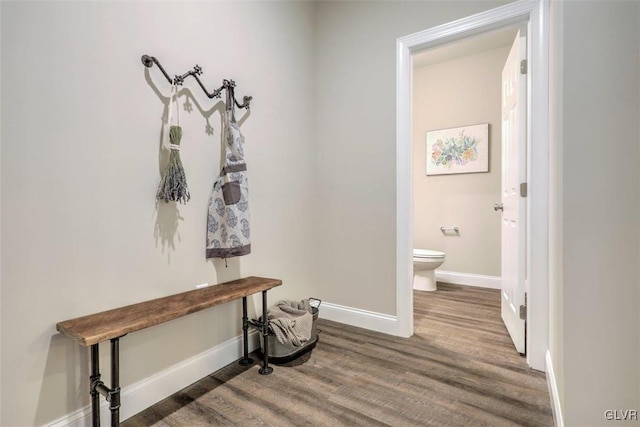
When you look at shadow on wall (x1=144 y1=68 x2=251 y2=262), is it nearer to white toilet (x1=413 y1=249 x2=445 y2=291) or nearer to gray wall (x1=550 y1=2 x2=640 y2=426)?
gray wall (x1=550 y1=2 x2=640 y2=426)

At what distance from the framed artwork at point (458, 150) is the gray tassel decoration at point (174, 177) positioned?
3.22 m

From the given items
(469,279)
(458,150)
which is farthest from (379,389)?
Result: (458,150)

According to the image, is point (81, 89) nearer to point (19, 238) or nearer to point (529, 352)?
point (19, 238)

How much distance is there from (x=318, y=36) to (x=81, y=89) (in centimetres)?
194

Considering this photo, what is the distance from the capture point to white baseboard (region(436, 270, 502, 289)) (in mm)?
3701

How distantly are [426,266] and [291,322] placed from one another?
197 centimetres

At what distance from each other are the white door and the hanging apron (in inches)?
65.1

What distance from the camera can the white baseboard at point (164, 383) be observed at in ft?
4.46

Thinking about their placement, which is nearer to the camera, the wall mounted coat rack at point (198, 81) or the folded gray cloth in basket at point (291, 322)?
the wall mounted coat rack at point (198, 81)

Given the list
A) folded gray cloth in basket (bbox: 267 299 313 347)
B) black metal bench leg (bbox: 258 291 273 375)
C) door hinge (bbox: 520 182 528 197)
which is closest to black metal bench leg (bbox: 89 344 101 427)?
black metal bench leg (bbox: 258 291 273 375)

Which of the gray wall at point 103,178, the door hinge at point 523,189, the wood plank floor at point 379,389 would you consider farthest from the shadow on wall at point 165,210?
the door hinge at point 523,189

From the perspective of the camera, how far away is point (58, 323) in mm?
1280

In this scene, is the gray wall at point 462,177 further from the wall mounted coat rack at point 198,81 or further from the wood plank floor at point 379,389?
the wall mounted coat rack at point 198,81

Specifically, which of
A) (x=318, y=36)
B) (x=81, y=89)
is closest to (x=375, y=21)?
(x=318, y=36)
